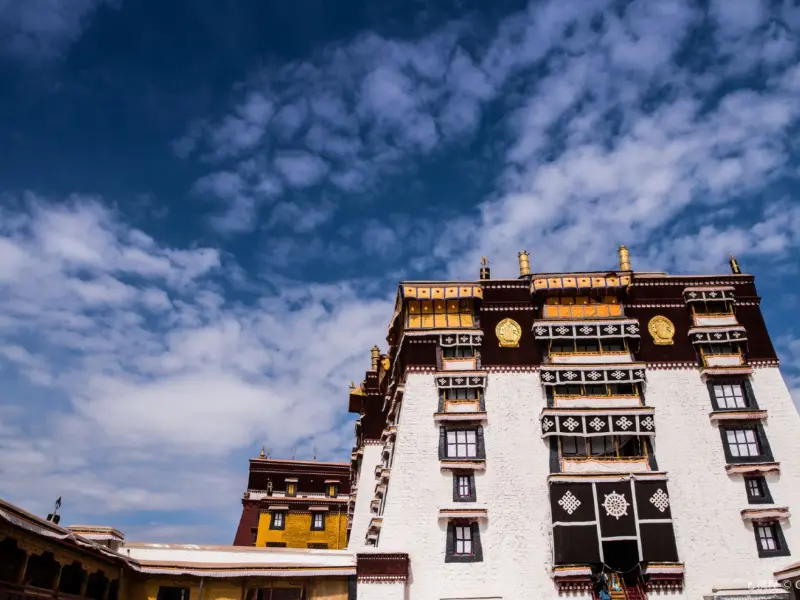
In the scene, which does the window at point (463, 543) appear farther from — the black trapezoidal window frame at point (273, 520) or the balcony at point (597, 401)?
the black trapezoidal window frame at point (273, 520)

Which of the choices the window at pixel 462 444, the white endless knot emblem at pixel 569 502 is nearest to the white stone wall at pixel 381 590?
the window at pixel 462 444

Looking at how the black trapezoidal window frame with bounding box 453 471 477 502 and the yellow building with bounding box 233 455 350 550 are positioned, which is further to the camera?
the yellow building with bounding box 233 455 350 550

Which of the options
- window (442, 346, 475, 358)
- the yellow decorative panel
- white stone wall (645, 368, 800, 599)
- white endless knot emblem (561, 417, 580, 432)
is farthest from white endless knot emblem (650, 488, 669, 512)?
the yellow decorative panel

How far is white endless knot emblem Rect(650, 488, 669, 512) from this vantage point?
27.7 m

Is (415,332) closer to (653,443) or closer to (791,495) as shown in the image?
(653,443)

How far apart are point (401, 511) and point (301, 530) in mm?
22488

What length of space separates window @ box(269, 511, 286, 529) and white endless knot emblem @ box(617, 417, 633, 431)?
2857 cm

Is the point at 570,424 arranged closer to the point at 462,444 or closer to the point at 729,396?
the point at 462,444

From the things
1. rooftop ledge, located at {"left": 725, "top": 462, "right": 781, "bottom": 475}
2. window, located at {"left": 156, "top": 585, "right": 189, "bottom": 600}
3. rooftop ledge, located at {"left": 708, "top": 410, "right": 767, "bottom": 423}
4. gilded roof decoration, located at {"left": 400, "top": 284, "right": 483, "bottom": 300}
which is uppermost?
gilded roof decoration, located at {"left": 400, "top": 284, "right": 483, "bottom": 300}

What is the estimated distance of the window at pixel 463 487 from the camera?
28641 mm

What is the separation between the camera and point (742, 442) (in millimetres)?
29422

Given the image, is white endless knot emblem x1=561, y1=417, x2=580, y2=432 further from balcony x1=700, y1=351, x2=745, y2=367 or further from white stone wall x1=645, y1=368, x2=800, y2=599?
balcony x1=700, y1=351, x2=745, y2=367

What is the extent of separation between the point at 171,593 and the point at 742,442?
2524 centimetres

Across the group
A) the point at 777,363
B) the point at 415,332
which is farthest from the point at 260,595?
the point at 777,363
